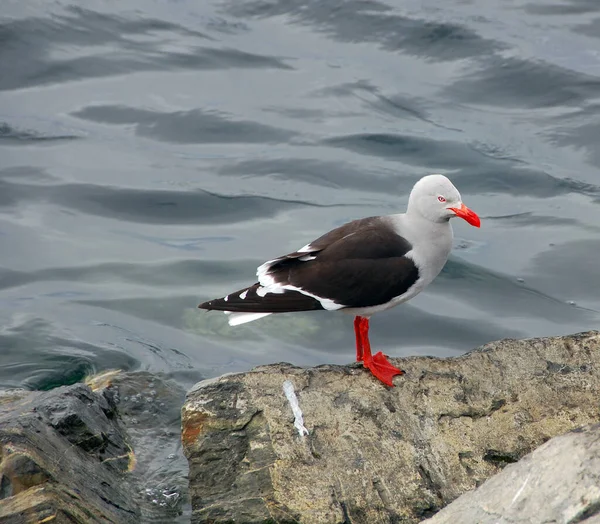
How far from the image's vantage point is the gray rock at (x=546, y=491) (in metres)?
3.61

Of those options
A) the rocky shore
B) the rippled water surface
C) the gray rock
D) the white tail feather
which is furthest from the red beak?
the rippled water surface

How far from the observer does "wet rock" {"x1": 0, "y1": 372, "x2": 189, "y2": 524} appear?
15.5 feet

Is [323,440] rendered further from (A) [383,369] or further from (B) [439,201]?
(B) [439,201]

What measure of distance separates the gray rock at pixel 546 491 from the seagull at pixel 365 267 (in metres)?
2.09

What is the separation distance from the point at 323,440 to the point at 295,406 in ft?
0.84

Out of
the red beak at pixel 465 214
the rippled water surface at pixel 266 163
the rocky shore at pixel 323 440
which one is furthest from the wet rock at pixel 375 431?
the rippled water surface at pixel 266 163

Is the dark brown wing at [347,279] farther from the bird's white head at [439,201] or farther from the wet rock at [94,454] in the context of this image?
the wet rock at [94,454]

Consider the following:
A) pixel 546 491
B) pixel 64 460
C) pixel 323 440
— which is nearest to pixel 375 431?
pixel 323 440

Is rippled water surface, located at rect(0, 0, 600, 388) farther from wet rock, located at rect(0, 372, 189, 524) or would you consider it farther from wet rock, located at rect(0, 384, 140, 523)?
wet rock, located at rect(0, 384, 140, 523)

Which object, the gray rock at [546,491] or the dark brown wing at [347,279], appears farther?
the dark brown wing at [347,279]

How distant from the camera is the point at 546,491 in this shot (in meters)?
3.74

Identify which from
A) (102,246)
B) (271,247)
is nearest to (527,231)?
(271,247)

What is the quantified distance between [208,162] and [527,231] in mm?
4197

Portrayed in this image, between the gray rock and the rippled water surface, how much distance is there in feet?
15.4
